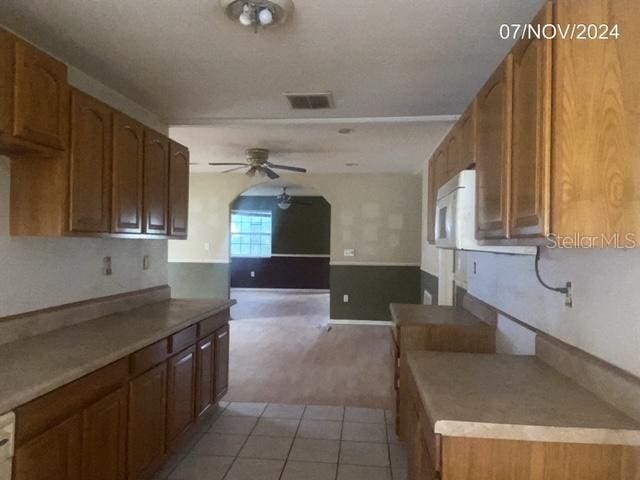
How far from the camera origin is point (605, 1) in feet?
4.14

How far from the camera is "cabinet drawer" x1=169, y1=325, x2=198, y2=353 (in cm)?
261

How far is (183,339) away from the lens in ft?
9.02

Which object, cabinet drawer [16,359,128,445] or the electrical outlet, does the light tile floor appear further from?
the electrical outlet

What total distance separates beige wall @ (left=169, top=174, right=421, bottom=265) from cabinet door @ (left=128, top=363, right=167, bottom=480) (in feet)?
16.0

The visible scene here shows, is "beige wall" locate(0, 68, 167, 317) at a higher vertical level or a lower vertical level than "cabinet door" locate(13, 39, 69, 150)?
lower

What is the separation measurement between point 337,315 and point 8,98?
5.86 m

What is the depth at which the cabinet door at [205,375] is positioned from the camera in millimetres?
3002

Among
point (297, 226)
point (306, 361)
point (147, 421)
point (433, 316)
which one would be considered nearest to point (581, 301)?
point (433, 316)

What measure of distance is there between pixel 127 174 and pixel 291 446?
6.61 feet

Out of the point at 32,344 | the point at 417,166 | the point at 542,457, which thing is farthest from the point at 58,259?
the point at 417,166

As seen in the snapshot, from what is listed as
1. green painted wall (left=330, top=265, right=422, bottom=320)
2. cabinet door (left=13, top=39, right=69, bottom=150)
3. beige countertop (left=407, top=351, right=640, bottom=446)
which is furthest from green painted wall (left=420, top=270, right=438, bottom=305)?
cabinet door (left=13, top=39, right=69, bottom=150)

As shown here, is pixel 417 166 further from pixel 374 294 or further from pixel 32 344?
pixel 32 344

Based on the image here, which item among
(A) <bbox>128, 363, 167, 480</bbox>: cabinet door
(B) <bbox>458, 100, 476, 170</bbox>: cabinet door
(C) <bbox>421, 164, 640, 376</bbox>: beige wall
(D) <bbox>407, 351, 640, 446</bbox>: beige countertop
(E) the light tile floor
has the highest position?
(B) <bbox>458, 100, 476, 170</bbox>: cabinet door

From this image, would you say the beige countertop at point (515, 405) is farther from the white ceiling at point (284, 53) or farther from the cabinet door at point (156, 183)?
the cabinet door at point (156, 183)
